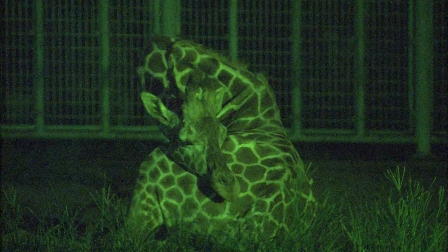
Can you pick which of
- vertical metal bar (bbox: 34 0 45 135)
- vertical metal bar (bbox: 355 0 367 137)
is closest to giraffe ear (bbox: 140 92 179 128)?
vertical metal bar (bbox: 34 0 45 135)

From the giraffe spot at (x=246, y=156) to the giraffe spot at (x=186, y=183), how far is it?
0.27 metres

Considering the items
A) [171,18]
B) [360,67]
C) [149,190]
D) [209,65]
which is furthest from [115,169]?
[149,190]

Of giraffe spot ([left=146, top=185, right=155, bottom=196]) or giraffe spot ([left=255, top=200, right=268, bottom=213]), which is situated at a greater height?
giraffe spot ([left=146, top=185, right=155, bottom=196])

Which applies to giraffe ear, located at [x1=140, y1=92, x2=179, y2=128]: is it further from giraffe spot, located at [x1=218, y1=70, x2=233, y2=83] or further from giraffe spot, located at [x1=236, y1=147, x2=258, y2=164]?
giraffe spot, located at [x1=218, y1=70, x2=233, y2=83]

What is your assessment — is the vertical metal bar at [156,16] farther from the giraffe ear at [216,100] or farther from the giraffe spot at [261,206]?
the giraffe spot at [261,206]

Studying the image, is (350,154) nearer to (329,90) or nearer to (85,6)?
(329,90)

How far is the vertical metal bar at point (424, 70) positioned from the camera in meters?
8.75

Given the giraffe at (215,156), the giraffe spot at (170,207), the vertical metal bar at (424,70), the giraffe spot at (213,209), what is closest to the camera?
the giraffe at (215,156)

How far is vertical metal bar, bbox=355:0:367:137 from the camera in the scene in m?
8.84

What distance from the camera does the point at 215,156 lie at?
3.91 metres

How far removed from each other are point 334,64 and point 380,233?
4.75m

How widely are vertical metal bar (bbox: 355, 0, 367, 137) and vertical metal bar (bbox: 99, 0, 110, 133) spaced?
262cm

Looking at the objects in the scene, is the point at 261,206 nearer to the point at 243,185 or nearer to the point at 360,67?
the point at 243,185

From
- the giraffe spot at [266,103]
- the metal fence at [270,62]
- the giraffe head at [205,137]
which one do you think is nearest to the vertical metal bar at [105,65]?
the metal fence at [270,62]
